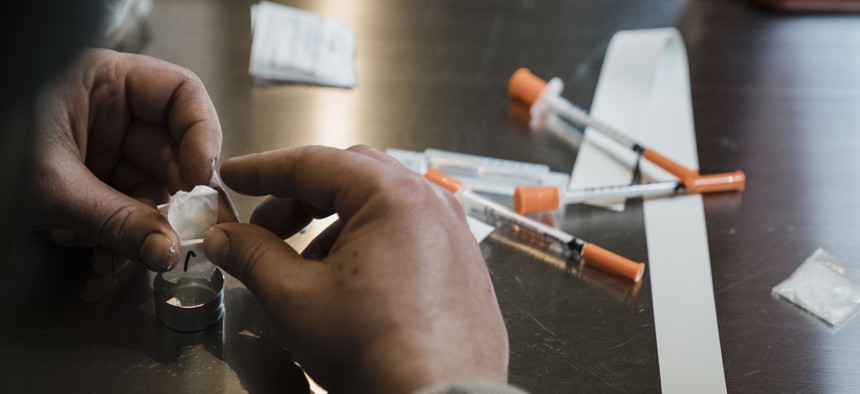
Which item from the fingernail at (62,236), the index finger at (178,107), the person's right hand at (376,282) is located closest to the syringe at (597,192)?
the person's right hand at (376,282)

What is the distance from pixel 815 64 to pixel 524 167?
0.66 meters

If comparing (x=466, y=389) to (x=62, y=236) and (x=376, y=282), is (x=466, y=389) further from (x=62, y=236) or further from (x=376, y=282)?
(x=62, y=236)

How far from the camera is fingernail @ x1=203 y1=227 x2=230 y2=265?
810mm

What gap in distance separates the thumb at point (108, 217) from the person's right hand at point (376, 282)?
0.16ft

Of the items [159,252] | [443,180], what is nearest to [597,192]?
[443,180]

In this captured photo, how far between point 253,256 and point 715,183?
0.72 metres

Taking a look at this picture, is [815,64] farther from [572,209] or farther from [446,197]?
[446,197]

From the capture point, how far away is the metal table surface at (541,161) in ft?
2.92

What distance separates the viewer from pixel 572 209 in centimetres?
116

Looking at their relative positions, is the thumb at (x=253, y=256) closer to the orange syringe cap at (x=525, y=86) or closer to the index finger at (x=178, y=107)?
the index finger at (x=178, y=107)

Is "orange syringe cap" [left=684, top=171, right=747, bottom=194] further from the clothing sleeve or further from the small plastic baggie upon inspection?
the clothing sleeve

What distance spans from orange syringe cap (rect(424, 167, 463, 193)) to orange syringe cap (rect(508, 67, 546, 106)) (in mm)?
254

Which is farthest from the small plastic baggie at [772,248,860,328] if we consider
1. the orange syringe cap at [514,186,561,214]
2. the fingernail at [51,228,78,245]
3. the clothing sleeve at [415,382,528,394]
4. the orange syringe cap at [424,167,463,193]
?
the fingernail at [51,228,78,245]

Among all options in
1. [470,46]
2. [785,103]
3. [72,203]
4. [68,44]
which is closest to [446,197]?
[72,203]
